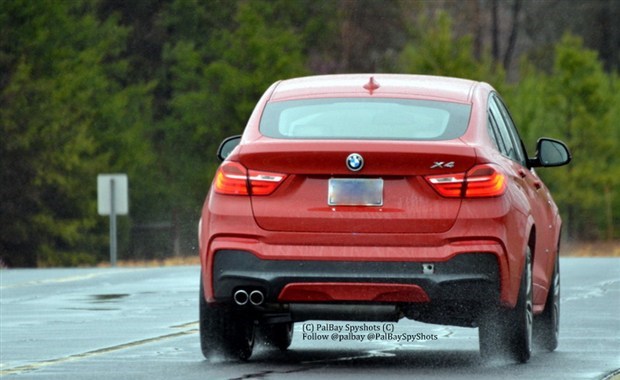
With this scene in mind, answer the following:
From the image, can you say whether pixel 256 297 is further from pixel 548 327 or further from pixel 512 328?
pixel 548 327

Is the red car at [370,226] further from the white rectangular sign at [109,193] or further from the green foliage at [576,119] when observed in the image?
the green foliage at [576,119]

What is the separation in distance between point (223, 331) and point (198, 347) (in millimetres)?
1378

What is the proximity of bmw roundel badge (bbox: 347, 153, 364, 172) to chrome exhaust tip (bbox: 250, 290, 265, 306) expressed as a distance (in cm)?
85

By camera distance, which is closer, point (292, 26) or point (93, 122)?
point (93, 122)

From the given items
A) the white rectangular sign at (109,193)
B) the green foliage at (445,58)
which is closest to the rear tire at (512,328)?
the white rectangular sign at (109,193)

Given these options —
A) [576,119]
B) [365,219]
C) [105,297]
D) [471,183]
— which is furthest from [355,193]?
[576,119]

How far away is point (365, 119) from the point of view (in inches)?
426

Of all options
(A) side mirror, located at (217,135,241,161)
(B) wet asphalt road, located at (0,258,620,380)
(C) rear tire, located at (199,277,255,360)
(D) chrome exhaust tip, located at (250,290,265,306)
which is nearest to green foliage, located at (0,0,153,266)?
(B) wet asphalt road, located at (0,258,620,380)

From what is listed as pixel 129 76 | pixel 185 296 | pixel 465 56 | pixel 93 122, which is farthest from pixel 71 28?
pixel 185 296

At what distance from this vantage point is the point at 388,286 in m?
10.2

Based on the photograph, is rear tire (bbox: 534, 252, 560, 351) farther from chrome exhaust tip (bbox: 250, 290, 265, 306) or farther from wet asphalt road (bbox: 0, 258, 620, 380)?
chrome exhaust tip (bbox: 250, 290, 265, 306)

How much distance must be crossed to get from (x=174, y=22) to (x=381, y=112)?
71.5 m

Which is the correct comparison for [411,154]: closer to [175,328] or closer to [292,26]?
[175,328]

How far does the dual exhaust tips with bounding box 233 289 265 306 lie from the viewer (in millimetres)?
10352
